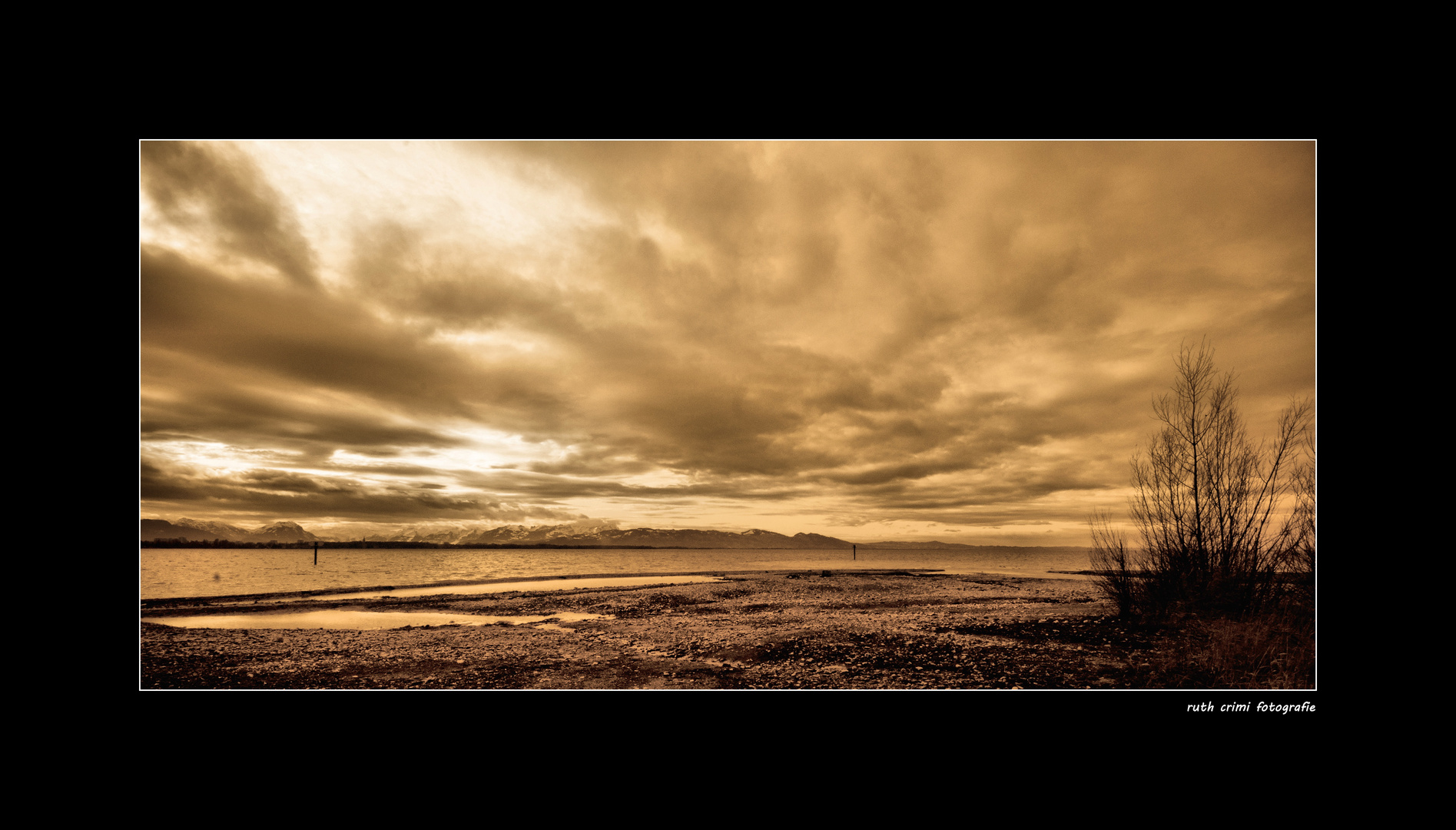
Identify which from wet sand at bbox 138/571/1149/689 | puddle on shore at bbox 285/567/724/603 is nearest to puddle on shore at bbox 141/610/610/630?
wet sand at bbox 138/571/1149/689

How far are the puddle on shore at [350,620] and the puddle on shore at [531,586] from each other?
5.48m

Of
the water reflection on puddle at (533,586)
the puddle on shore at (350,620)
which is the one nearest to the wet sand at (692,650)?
the puddle on shore at (350,620)

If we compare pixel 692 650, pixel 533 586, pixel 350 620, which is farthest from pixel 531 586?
pixel 692 650

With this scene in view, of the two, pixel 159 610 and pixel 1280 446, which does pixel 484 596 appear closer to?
pixel 159 610

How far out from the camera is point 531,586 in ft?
97.8

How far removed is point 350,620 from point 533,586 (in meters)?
12.6

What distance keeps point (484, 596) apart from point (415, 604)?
2.91 m

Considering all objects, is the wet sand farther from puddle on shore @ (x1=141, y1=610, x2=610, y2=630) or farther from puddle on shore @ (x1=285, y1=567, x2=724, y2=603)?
puddle on shore @ (x1=285, y1=567, x2=724, y2=603)

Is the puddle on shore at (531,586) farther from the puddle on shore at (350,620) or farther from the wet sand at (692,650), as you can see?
the wet sand at (692,650)

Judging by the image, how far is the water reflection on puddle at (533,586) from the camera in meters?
25.5

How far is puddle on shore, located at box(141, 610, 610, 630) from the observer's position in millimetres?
16062

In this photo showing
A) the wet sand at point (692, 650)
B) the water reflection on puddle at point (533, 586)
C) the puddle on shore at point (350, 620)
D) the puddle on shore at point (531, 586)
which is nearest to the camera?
the wet sand at point (692, 650)

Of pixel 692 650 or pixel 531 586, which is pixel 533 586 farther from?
pixel 692 650

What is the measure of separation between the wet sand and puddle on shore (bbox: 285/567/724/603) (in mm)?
5701
